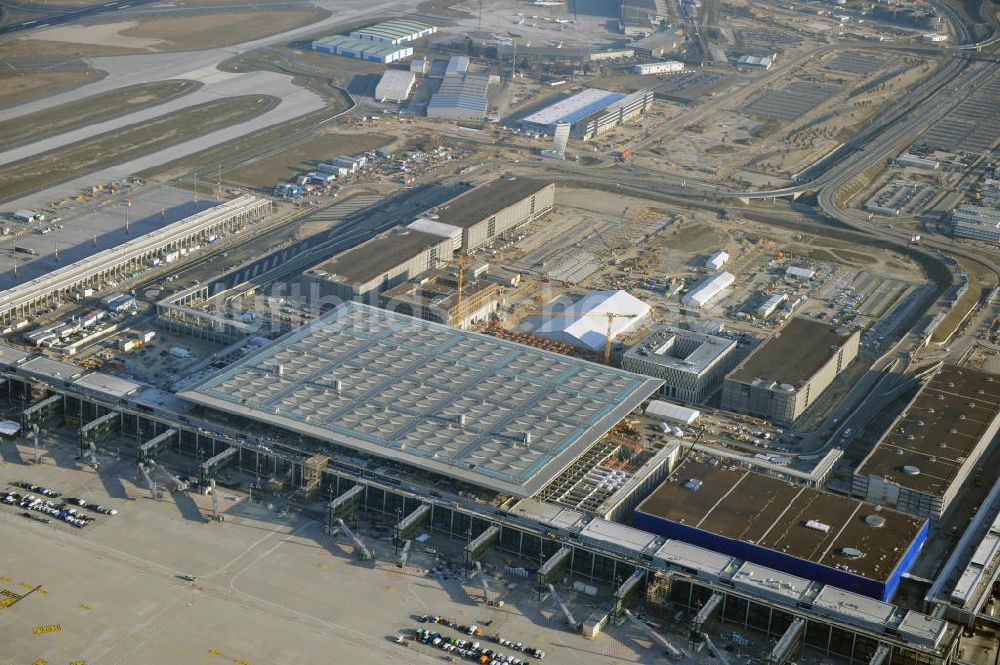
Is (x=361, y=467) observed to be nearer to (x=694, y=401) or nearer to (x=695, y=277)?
(x=694, y=401)

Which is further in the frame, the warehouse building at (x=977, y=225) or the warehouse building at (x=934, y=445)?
the warehouse building at (x=977, y=225)

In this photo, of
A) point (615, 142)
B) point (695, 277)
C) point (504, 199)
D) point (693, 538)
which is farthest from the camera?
point (615, 142)

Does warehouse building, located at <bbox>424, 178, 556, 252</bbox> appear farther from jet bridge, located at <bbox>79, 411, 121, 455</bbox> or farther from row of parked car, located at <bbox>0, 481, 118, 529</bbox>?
row of parked car, located at <bbox>0, 481, 118, 529</bbox>

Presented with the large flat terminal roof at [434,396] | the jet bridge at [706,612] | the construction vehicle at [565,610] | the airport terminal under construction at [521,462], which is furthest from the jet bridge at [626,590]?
the large flat terminal roof at [434,396]

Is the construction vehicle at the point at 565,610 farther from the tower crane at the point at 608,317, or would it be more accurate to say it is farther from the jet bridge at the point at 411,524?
the tower crane at the point at 608,317

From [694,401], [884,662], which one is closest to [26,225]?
[694,401]

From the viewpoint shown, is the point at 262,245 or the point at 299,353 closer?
the point at 299,353
